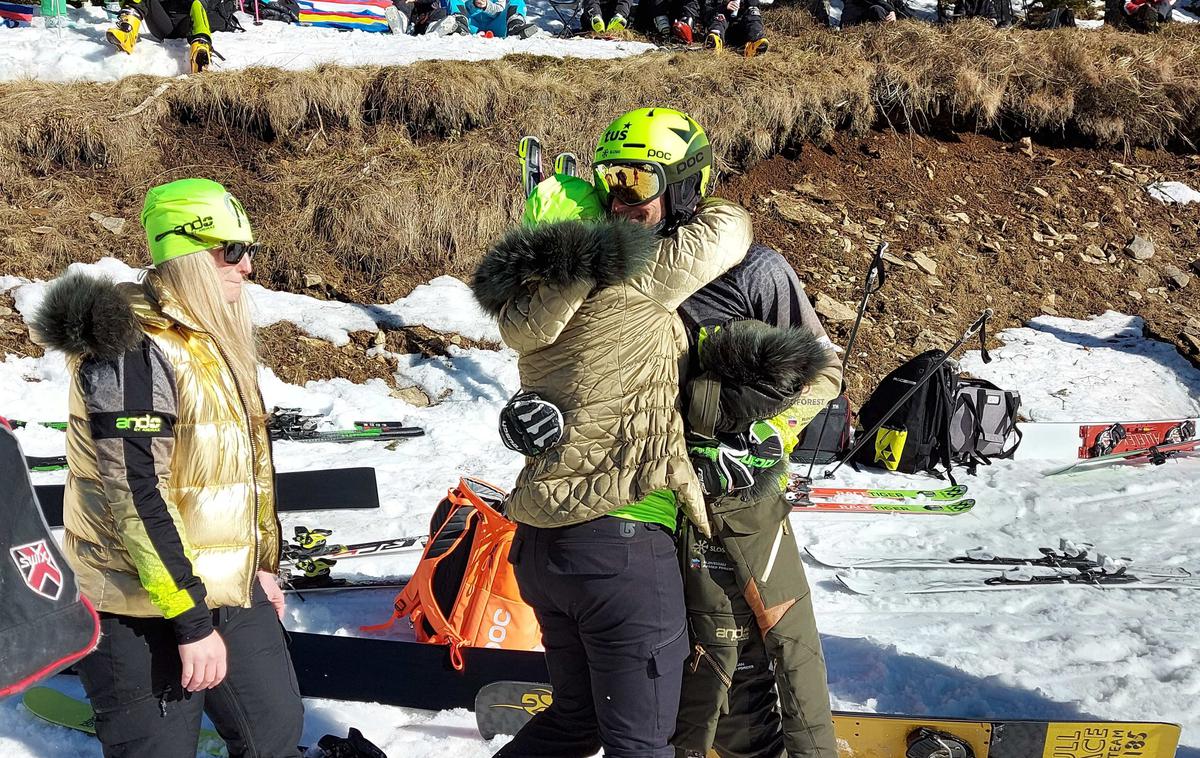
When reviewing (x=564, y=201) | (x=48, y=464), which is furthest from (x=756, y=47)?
(x=564, y=201)

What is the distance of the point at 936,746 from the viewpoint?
299 centimetres

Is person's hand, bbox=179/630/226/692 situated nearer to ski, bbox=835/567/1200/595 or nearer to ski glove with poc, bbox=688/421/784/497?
ski glove with poc, bbox=688/421/784/497

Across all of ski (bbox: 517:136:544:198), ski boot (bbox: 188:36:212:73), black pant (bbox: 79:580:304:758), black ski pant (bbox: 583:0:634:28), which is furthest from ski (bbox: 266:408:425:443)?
black ski pant (bbox: 583:0:634:28)

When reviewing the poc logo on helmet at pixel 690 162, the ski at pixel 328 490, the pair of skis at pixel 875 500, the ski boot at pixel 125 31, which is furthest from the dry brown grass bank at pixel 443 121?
the poc logo on helmet at pixel 690 162

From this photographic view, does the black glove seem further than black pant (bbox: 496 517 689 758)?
Yes

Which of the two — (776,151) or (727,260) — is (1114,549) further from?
(776,151)

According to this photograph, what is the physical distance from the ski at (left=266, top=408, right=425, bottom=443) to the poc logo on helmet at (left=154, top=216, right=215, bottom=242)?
393cm

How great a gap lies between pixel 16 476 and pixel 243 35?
1206 cm

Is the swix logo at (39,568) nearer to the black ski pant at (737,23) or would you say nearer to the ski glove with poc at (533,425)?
the ski glove with poc at (533,425)

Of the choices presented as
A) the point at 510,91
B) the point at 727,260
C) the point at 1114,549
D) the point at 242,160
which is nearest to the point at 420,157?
the point at 510,91

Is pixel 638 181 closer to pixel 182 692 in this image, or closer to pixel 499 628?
pixel 182 692

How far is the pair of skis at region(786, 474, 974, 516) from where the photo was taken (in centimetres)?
547

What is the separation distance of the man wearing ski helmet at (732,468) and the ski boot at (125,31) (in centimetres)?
1044

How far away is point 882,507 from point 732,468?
3504 mm
